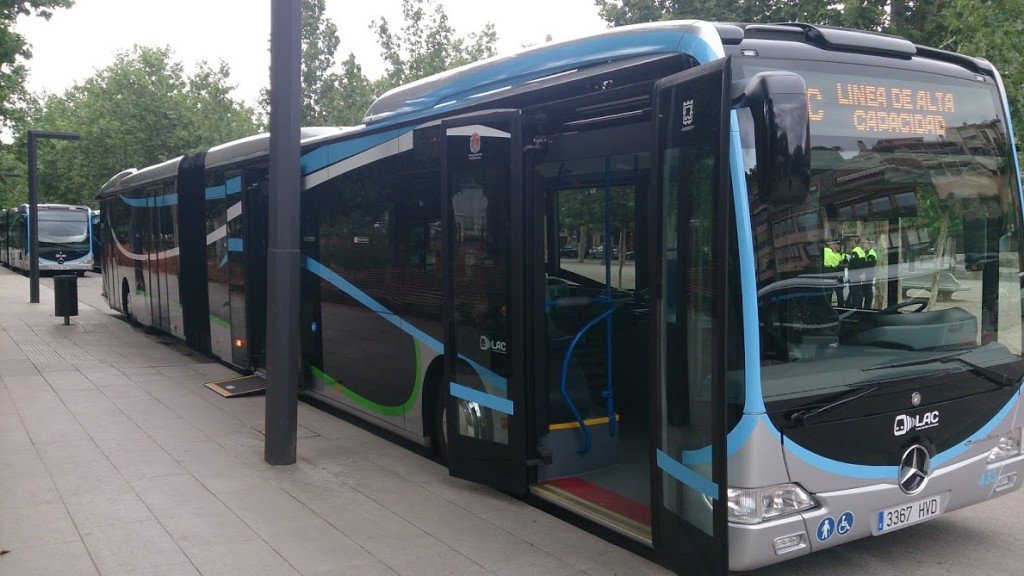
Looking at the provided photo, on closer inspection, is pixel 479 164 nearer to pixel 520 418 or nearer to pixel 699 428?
pixel 520 418

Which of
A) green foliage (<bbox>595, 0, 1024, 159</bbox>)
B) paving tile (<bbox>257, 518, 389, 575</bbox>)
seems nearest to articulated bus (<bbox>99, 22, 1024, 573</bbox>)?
paving tile (<bbox>257, 518, 389, 575</bbox>)

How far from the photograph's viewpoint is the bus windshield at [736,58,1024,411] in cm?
407

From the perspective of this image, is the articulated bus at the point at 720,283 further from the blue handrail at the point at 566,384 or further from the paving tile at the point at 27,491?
the paving tile at the point at 27,491

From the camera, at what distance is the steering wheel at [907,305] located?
14.5ft

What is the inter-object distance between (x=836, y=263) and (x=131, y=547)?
426cm

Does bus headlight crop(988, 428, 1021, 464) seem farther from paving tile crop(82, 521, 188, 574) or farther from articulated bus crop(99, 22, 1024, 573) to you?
paving tile crop(82, 521, 188, 574)

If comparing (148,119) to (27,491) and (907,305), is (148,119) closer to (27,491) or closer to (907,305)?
(27,491)

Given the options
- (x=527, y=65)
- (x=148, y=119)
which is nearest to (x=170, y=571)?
(x=527, y=65)

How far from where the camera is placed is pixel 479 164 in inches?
227

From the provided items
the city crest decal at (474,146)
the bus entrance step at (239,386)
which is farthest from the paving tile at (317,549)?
the bus entrance step at (239,386)

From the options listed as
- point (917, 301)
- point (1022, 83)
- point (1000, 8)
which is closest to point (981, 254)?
point (917, 301)

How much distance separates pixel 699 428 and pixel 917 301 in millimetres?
1430

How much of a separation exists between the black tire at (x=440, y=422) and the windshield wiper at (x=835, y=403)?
3.21 m

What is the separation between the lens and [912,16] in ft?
55.6
